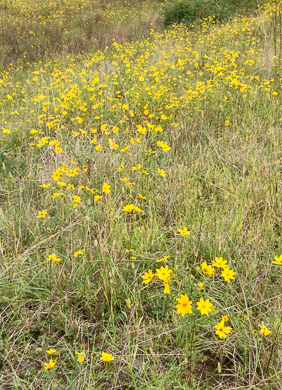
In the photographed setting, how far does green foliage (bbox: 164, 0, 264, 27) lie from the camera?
805cm

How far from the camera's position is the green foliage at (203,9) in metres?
8.05

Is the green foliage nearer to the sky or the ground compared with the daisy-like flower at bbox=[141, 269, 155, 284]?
nearer to the sky

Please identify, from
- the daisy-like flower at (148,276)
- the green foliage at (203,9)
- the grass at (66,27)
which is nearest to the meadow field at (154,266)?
the daisy-like flower at (148,276)

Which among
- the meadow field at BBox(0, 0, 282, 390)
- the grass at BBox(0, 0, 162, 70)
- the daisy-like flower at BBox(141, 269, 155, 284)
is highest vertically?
the grass at BBox(0, 0, 162, 70)

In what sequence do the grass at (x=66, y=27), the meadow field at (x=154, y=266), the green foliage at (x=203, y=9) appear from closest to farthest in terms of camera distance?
the meadow field at (x=154, y=266), the grass at (x=66, y=27), the green foliage at (x=203, y=9)

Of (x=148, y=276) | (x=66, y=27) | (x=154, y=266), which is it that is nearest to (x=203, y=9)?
(x=66, y=27)

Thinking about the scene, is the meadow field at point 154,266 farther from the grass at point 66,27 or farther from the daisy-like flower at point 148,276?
the grass at point 66,27

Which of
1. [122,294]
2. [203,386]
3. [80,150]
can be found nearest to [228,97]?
[80,150]

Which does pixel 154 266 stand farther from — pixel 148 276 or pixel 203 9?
pixel 203 9

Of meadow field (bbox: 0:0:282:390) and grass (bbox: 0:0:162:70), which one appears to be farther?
grass (bbox: 0:0:162:70)

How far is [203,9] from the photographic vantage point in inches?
319

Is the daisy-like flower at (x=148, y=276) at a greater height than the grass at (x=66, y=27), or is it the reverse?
the grass at (x=66, y=27)

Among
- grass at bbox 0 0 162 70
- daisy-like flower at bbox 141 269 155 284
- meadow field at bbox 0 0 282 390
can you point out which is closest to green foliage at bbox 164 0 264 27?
grass at bbox 0 0 162 70

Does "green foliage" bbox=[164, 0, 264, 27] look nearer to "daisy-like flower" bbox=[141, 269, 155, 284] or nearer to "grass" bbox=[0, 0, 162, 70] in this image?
"grass" bbox=[0, 0, 162, 70]
